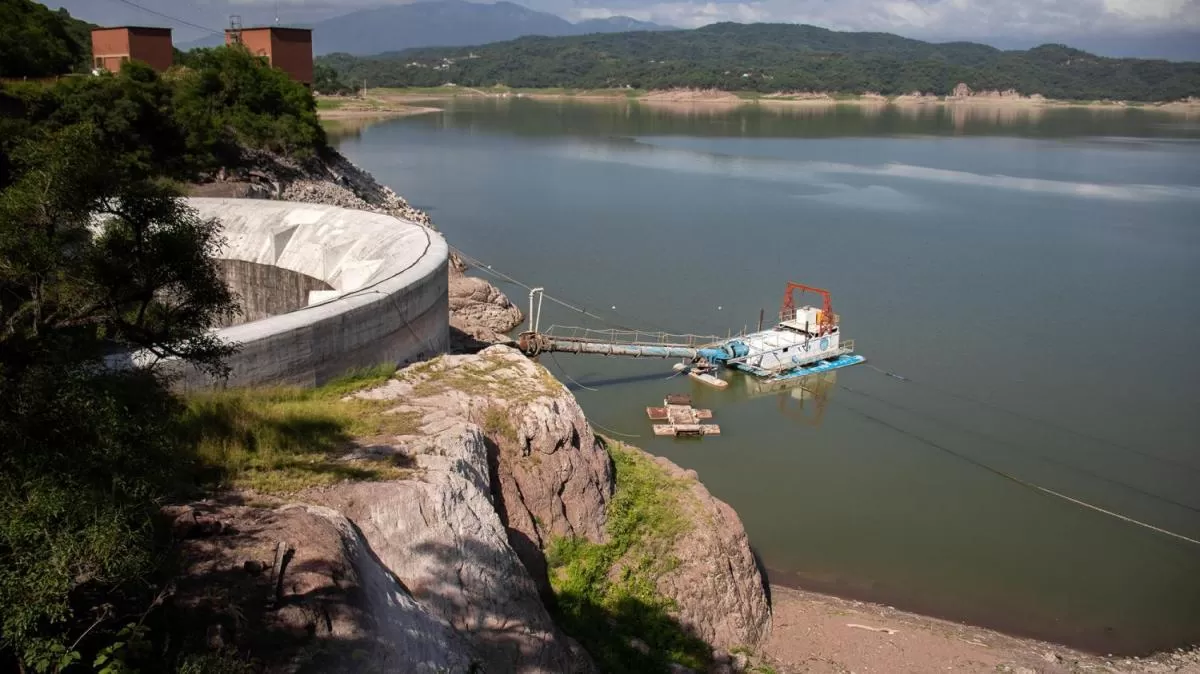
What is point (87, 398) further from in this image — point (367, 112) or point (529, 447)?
point (367, 112)

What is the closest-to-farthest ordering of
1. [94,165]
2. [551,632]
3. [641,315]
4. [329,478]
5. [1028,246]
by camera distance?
1. [94,165]
2. [329,478]
3. [551,632]
4. [641,315]
5. [1028,246]

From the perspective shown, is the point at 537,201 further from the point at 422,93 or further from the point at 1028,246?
the point at 422,93

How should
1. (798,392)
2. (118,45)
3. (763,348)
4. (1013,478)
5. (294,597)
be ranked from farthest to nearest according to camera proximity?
(118,45) → (763,348) → (798,392) → (1013,478) → (294,597)

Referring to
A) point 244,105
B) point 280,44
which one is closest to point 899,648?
point 244,105

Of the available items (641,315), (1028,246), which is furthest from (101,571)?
(1028,246)

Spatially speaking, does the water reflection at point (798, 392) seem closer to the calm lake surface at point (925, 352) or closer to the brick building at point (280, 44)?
the calm lake surface at point (925, 352)

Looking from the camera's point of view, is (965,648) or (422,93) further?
(422,93)
